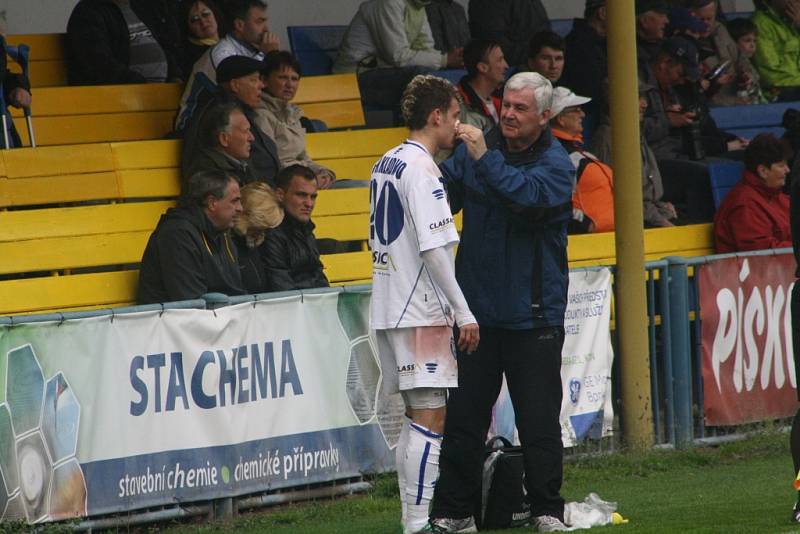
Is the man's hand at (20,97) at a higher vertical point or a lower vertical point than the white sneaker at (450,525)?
higher

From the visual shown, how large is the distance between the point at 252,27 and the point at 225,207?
112 inches

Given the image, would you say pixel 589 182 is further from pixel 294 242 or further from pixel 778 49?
pixel 778 49

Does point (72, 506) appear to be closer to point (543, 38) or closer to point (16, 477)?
point (16, 477)

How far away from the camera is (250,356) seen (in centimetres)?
744

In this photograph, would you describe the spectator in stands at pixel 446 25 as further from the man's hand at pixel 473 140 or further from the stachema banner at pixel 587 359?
the man's hand at pixel 473 140

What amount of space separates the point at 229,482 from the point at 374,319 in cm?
177

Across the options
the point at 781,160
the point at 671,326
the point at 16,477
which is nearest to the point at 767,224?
the point at 781,160

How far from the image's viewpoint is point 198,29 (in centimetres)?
1048

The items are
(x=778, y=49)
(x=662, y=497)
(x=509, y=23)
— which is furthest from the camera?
(x=778, y=49)

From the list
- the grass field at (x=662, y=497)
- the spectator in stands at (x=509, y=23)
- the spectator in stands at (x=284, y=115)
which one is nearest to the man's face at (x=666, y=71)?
the spectator in stands at (x=509, y=23)

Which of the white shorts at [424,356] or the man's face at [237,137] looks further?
the man's face at [237,137]

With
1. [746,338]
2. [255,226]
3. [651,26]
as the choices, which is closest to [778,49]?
[651,26]

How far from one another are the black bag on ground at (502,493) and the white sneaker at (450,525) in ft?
0.28

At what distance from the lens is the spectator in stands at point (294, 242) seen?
848cm
